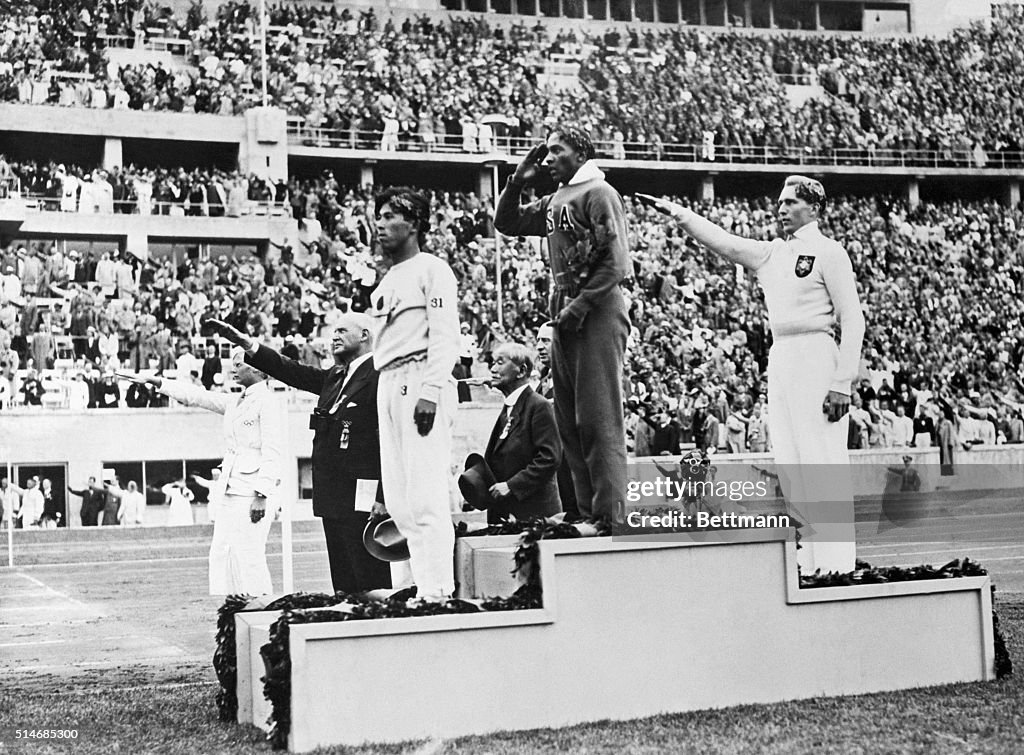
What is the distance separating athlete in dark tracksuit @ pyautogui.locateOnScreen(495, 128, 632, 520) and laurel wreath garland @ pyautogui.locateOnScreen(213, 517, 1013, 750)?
0.99 ft

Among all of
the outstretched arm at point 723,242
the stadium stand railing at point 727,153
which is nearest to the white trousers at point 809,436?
the outstretched arm at point 723,242

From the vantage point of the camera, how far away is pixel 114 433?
24438 mm

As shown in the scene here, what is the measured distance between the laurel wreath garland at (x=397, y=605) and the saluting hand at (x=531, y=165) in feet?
5.55

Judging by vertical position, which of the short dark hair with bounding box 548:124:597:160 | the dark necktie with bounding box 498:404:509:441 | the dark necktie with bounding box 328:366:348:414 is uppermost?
the short dark hair with bounding box 548:124:597:160

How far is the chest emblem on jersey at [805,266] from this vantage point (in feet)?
25.0

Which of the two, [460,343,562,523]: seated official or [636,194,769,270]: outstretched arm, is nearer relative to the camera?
[636,194,769,270]: outstretched arm

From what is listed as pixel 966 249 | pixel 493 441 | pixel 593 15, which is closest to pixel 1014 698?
pixel 493 441

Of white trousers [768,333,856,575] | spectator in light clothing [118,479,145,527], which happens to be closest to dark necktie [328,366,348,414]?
white trousers [768,333,856,575]

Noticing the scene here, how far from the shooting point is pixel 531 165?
722cm

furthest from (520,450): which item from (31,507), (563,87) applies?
(563,87)

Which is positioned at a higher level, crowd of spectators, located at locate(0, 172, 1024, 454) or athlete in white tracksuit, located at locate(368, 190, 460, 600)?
crowd of spectators, located at locate(0, 172, 1024, 454)

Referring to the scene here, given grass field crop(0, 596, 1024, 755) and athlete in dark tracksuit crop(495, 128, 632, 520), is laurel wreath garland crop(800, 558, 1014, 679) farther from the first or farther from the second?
athlete in dark tracksuit crop(495, 128, 632, 520)

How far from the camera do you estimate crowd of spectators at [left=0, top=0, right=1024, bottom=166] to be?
32.6 meters

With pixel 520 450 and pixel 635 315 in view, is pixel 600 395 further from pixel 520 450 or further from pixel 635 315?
pixel 635 315
